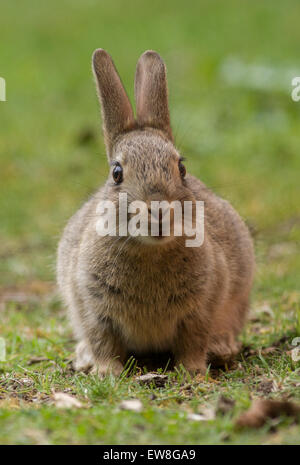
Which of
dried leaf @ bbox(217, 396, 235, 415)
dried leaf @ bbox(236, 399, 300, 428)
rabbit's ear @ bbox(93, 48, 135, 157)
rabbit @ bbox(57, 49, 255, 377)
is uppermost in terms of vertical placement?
rabbit's ear @ bbox(93, 48, 135, 157)

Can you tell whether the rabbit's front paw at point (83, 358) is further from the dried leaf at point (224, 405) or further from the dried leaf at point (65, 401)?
the dried leaf at point (224, 405)

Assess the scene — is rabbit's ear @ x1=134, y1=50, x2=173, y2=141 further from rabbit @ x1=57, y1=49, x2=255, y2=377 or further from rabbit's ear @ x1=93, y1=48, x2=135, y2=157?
rabbit's ear @ x1=93, y1=48, x2=135, y2=157

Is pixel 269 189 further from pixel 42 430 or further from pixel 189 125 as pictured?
pixel 42 430

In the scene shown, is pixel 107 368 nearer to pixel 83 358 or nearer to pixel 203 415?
pixel 83 358

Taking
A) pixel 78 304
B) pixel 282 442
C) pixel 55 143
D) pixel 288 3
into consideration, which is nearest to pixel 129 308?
pixel 78 304

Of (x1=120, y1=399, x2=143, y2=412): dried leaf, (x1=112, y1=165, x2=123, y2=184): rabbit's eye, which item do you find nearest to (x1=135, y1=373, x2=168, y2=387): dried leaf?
(x1=120, y1=399, x2=143, y2=412): dried leaf

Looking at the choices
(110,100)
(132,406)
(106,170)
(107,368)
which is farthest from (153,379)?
(106,170)

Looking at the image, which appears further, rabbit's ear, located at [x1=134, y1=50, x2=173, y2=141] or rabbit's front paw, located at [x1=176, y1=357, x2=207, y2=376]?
rabbit's ear, located at [x1=134, y1=50, x2=173, y2=141]
